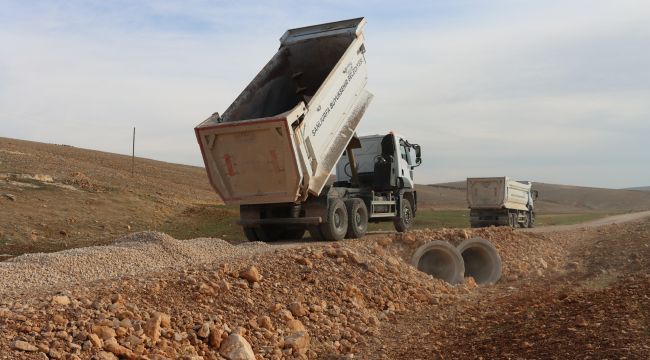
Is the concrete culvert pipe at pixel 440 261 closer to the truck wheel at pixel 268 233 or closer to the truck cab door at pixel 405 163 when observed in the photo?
the truck wheel at pixel 268 233

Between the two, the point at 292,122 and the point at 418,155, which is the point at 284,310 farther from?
the point at 418,155

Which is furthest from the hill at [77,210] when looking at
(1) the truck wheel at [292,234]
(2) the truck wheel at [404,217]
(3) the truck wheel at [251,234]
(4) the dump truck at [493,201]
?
(4) the dump truck at [493,201]

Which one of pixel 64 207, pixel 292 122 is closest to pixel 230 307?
pixel 292 122

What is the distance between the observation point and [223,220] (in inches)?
973

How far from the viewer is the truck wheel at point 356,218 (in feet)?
52.4

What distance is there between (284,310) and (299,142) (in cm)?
528

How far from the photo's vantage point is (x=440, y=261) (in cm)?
1394

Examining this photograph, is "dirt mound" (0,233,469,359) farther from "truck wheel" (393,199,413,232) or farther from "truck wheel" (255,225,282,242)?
"truck wheel" (393,199,413,232)

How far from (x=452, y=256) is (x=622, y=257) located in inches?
180

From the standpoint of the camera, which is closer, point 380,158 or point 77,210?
point 380,158

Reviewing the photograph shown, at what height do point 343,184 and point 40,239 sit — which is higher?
point 343,184

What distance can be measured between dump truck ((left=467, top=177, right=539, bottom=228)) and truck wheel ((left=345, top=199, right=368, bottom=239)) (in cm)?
980

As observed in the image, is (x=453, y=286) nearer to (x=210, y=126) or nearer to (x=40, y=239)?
(x=210, y=126)

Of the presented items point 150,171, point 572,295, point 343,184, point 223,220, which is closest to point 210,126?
point 343,184
